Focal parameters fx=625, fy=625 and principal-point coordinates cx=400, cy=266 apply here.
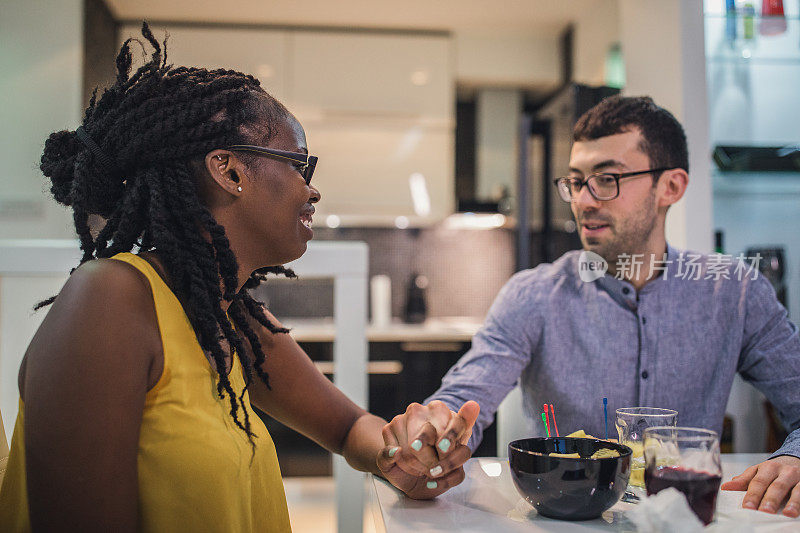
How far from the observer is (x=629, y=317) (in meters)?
1.41

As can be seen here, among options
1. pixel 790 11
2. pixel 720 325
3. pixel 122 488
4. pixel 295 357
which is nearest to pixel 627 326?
pixel 720 325

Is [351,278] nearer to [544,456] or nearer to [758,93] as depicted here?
[544,456]

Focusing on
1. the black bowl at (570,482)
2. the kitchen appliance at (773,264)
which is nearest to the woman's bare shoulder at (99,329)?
the black bowl at (570,482)

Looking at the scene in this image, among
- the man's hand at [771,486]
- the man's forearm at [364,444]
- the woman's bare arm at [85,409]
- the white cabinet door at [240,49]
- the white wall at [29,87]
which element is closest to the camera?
the woman's bare arm at [85,409]

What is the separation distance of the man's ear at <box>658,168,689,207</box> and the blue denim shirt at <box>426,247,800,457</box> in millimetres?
156

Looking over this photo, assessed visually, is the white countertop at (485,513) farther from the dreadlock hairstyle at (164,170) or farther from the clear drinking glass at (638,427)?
the dreadlock hairstyle at (164,170)

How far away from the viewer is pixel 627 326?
4.61 ft

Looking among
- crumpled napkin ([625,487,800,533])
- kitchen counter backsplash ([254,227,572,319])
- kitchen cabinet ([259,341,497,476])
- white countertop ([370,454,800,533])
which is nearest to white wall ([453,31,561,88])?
kitchen counter backsplash ([254,227,572,319])

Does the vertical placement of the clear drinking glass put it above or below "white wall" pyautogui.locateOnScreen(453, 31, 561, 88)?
below

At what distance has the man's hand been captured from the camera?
2.75 ft

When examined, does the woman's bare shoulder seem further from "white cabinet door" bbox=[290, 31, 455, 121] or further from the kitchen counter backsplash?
the kitchen counter backsplash

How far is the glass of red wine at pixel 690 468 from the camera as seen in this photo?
70 centimetres

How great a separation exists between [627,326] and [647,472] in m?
0.73
